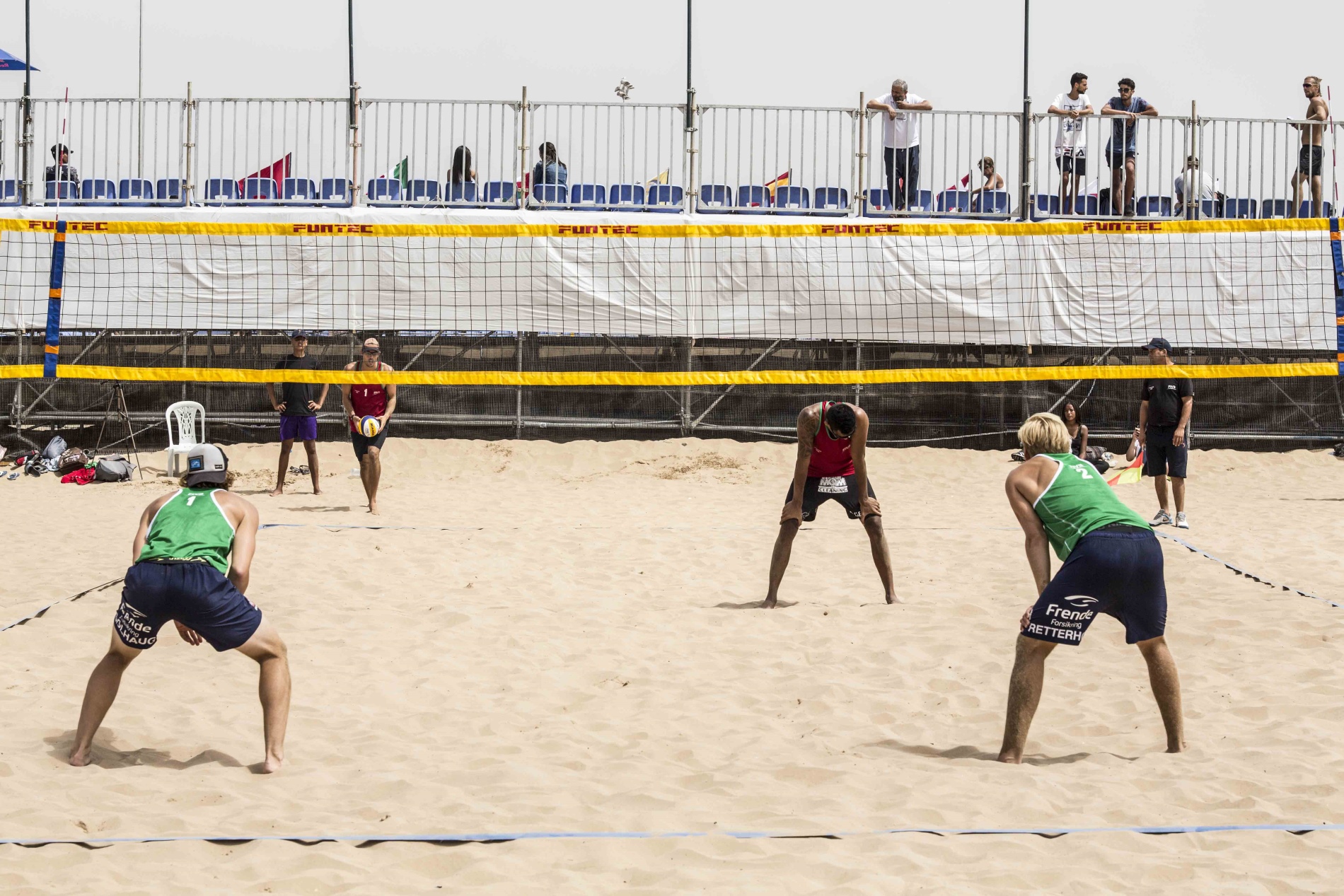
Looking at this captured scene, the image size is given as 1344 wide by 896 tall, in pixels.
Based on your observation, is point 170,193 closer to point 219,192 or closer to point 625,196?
point 219,192

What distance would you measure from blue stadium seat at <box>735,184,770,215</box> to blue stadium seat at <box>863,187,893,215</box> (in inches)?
41.8

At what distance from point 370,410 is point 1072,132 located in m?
8.17

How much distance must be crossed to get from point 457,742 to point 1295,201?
1232 centimetres

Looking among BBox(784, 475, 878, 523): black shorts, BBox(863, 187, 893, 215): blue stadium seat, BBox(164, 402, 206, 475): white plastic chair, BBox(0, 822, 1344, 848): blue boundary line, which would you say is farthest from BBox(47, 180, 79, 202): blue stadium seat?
BBox(0, 822, 1344, 848): blue boundary line

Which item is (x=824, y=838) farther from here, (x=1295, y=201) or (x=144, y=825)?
(x=1295, y=201)

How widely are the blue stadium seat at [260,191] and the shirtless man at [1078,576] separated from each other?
11.2 m

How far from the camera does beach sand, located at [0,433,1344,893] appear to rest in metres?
3.55

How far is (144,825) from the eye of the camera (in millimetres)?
3865

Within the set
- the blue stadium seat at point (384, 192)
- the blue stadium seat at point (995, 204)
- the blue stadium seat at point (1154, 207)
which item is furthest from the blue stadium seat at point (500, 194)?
the blue stadium seat at point (1154, 207)

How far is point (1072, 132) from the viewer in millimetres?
13984

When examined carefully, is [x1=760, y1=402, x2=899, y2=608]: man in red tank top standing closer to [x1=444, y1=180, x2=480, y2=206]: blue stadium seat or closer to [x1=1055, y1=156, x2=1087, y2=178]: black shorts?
[x1=444, y1=180, x2=480, y2=206]: blue stadium seat

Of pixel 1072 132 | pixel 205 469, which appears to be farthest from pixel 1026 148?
pixel 205 469

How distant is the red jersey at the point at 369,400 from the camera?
10297mm

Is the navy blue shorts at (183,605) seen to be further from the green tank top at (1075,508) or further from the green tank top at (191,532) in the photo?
the green tank top at (1075,508)
